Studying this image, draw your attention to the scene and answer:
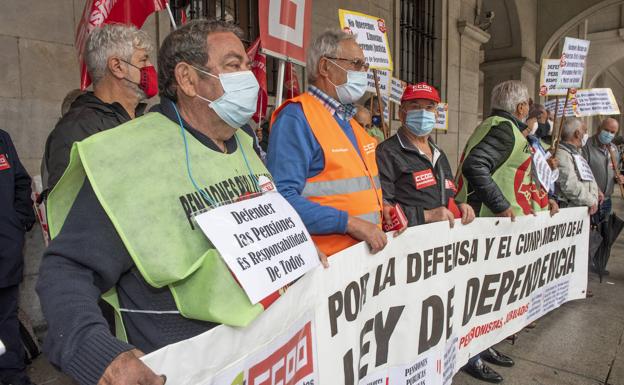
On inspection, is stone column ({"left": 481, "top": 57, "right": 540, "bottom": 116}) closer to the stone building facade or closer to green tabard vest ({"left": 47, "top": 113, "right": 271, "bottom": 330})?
the stone building facade

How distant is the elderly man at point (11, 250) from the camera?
2.80m

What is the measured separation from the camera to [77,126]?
2.01m

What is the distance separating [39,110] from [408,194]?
3.00m

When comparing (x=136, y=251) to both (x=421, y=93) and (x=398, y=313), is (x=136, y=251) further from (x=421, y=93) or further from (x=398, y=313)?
(x=421, y=93)

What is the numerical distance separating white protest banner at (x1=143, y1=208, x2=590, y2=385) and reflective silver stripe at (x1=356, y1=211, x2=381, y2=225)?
5.1 inches

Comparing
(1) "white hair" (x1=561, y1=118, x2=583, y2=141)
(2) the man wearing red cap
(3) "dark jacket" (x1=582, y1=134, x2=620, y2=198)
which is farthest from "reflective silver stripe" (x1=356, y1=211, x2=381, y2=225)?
(3) "dark jacket" (x1=582, y1=134, x2=620, y2=198)

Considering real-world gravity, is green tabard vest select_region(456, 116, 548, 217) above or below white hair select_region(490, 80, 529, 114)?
below

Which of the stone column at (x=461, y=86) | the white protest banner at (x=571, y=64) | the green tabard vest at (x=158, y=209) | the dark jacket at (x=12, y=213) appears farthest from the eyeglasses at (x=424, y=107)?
the stone column at (x=461, y=86)

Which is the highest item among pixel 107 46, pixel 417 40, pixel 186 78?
pixel 417 40

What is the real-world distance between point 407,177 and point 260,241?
5.71 ft

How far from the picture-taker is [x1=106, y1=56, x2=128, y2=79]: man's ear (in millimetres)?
2266

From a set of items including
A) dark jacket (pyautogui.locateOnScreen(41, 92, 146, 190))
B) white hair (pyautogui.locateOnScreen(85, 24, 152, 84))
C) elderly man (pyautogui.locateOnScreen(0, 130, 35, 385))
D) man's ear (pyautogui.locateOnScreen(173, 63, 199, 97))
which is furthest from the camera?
elderly man (pyautogui.locateOnScreen(0, 130, 35, 385))

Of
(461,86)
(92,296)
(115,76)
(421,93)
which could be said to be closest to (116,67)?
(115,76)

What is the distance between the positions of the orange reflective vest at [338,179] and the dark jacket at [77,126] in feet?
2.56
